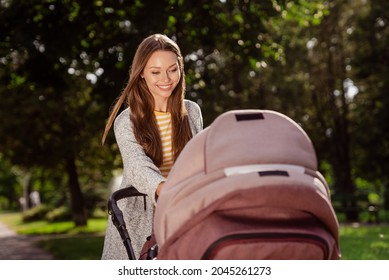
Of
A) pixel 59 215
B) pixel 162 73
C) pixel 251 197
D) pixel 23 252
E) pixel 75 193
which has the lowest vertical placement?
pixel 59 215

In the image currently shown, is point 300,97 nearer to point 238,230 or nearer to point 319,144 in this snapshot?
point 319,144

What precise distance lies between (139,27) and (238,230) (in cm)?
691

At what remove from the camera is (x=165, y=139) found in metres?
3.34

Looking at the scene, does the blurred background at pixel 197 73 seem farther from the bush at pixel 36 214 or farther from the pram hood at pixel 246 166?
the pram hood at pixel 246 166

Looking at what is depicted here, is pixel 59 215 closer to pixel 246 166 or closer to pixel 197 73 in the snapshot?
pixel 197 73

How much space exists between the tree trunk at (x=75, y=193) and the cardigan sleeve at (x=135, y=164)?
17354mm

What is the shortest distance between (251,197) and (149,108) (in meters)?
1.25

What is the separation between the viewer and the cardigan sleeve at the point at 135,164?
2867 mm

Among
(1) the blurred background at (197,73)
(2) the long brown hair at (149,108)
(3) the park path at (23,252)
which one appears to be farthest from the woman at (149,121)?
(3) the park path at (23,252)

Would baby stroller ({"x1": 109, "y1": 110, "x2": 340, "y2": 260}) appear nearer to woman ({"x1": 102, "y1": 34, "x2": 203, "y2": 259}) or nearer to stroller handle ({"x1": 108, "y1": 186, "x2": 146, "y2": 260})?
stroller handle ({"x1": 108, "y1": 186, "x2": 146, "y2": 260})

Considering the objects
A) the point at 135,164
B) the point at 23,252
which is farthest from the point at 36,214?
the point at 135,164

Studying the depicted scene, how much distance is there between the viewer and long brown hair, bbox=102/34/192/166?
3229mm

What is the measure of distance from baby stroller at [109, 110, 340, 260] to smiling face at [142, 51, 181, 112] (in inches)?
37.4
